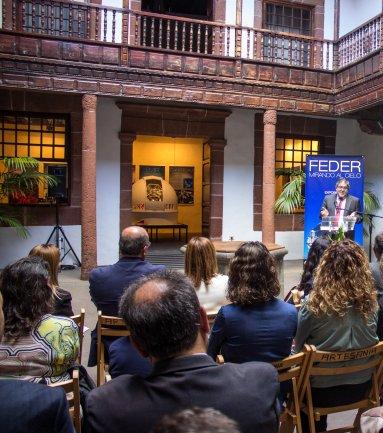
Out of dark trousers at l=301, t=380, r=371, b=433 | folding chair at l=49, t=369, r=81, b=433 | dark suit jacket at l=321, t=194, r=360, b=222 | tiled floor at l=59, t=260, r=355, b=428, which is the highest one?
dark suit jacket at l=321, t=194, r=360, b=222

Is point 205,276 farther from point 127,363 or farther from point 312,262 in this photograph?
point 127,363

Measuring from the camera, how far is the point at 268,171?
8.95 meters

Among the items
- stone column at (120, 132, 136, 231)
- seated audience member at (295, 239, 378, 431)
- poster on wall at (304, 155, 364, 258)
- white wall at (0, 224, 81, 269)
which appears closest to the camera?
seated audience member at (295, 239, 378, 431)

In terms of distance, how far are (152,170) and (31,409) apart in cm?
1228

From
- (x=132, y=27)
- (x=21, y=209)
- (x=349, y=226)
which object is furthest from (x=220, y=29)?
(x=21, y=209)

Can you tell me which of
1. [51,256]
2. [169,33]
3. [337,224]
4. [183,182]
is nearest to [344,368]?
[51,256]

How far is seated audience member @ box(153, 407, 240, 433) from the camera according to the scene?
2.43 ft

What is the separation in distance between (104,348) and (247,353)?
1.25 meters

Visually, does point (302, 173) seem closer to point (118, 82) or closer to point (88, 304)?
point (118, 82)

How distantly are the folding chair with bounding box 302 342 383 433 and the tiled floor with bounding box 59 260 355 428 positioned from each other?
774 millimetres

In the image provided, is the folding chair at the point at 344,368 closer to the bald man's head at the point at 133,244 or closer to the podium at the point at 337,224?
the bald man's head at the point at 133,244

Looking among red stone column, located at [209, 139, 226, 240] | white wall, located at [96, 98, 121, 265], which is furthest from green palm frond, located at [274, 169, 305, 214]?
white wall, located at [96, 98, 121, 265]

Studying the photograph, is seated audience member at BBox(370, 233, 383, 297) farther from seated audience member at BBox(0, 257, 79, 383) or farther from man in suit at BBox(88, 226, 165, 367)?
seated audience member at BBox(0, 257, 79, 383)

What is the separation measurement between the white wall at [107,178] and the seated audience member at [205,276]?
6.63 metres
